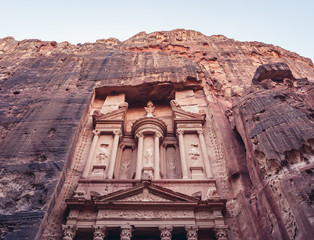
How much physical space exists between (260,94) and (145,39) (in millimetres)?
15166

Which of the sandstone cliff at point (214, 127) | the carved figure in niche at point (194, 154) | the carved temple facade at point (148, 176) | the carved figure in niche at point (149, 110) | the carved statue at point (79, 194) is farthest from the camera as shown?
the carved figure in niche at point (149, 110)

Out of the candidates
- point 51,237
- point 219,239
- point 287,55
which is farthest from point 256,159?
point 287,55

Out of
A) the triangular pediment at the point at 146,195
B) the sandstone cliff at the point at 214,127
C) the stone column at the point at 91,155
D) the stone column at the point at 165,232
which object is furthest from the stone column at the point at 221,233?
the stone column at the point at 91,155

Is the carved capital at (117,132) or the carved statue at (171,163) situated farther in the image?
the carved capital at (117,132)

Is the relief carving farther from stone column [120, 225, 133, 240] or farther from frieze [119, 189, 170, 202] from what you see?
stone column [120, 225, 133, 240]

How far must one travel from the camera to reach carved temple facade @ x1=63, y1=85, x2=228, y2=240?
7.92 m

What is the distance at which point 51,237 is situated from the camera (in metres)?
7.75

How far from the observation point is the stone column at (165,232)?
749cm

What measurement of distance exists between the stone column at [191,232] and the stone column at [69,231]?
11.1 ft

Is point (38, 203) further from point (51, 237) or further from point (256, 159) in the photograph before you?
point (256, 159)

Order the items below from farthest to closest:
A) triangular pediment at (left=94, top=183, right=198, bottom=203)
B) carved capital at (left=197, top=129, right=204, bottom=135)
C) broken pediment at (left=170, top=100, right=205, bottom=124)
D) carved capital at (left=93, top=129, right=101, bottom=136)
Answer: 1. broken pediment at (left=170, top=100, right=205, bottom=124)
2. carved capital at (left=93, top=129, right=101, bottom=136)
3. carved capital at (left=197, top=129, right=204, bottom=135)
4. triangular pediment at (left=94, top=183, right=198, bottom=203)

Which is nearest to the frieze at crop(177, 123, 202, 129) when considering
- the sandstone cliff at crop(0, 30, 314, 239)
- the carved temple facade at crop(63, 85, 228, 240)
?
the carved temple facade at crop(63, 85, 228, 240)

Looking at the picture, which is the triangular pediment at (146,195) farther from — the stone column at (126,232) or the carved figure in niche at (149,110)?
the carved figure in niche at (149,110)

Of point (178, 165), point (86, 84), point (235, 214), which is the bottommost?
point (235, 214)
